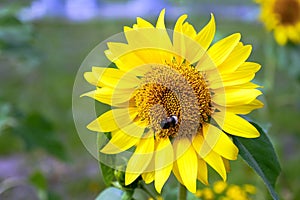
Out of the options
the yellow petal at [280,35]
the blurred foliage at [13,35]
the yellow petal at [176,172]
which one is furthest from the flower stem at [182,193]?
the yellow petal at [280,35]

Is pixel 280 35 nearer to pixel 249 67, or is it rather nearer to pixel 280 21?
pixel 280 21

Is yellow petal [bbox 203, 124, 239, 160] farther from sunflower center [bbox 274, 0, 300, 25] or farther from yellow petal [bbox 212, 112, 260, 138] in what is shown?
sunflower center [bbox 274, 0, 300, 25]

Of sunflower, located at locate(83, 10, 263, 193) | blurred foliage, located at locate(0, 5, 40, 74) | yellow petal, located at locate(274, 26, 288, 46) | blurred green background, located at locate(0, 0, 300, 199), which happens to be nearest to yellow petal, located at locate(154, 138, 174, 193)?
sunflower, located at locate(83, 10, 263, 193)

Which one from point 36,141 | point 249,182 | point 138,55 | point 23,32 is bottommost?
point 249,182

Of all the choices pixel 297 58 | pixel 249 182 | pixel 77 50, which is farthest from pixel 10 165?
pixel 77 50

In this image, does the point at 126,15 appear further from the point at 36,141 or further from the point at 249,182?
the point at 36,141
